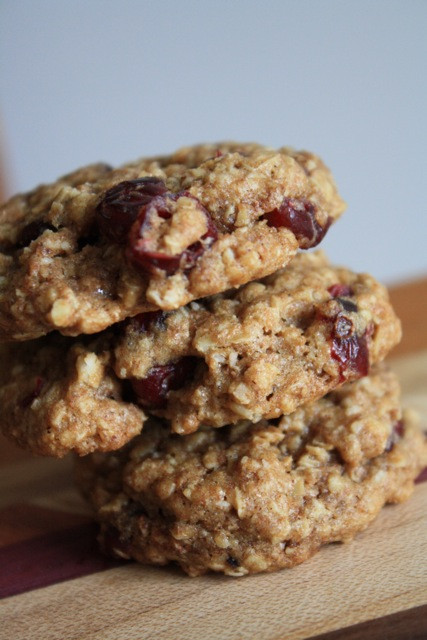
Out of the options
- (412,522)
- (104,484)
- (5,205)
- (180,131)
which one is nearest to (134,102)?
(180,131)

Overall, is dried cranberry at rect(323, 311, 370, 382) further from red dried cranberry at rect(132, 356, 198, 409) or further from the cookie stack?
red dried cranberry at rect(132, 356, 198, 409)

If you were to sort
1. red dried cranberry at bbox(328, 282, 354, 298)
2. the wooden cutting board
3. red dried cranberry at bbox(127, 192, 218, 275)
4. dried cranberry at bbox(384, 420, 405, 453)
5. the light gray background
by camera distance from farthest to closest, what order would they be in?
the light gray background < dried cranberry at bbox(384, 420, 405, 453) < red dried cranberry at bbox(328, 282, 354, 298) < the wooden cutting board < red dried cranberry at bbox(127, 192, 218, 275)

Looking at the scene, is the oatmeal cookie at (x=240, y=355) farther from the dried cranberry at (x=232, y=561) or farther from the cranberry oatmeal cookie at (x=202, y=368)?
the dried cranberry at (x=232, y=561)

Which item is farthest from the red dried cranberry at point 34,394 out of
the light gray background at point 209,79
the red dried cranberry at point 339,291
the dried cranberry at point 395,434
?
the light gray background at point 209,79

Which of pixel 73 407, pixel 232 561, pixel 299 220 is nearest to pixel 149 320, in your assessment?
pixel 73 407

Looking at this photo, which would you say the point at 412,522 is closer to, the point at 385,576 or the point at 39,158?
the point at 385,576

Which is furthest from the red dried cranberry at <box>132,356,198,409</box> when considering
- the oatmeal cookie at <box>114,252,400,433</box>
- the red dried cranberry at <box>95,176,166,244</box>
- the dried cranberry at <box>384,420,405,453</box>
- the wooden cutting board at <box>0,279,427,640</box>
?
the dried cranberry at <box>384,420,405,453</box>

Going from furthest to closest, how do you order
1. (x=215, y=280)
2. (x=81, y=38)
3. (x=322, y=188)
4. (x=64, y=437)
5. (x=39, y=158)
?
1. (x=39, y=158)
2. (x=81, y=38)
3. (x=322, y=188)
4. (x=64, y=437)
5. (x=215, y=280)
